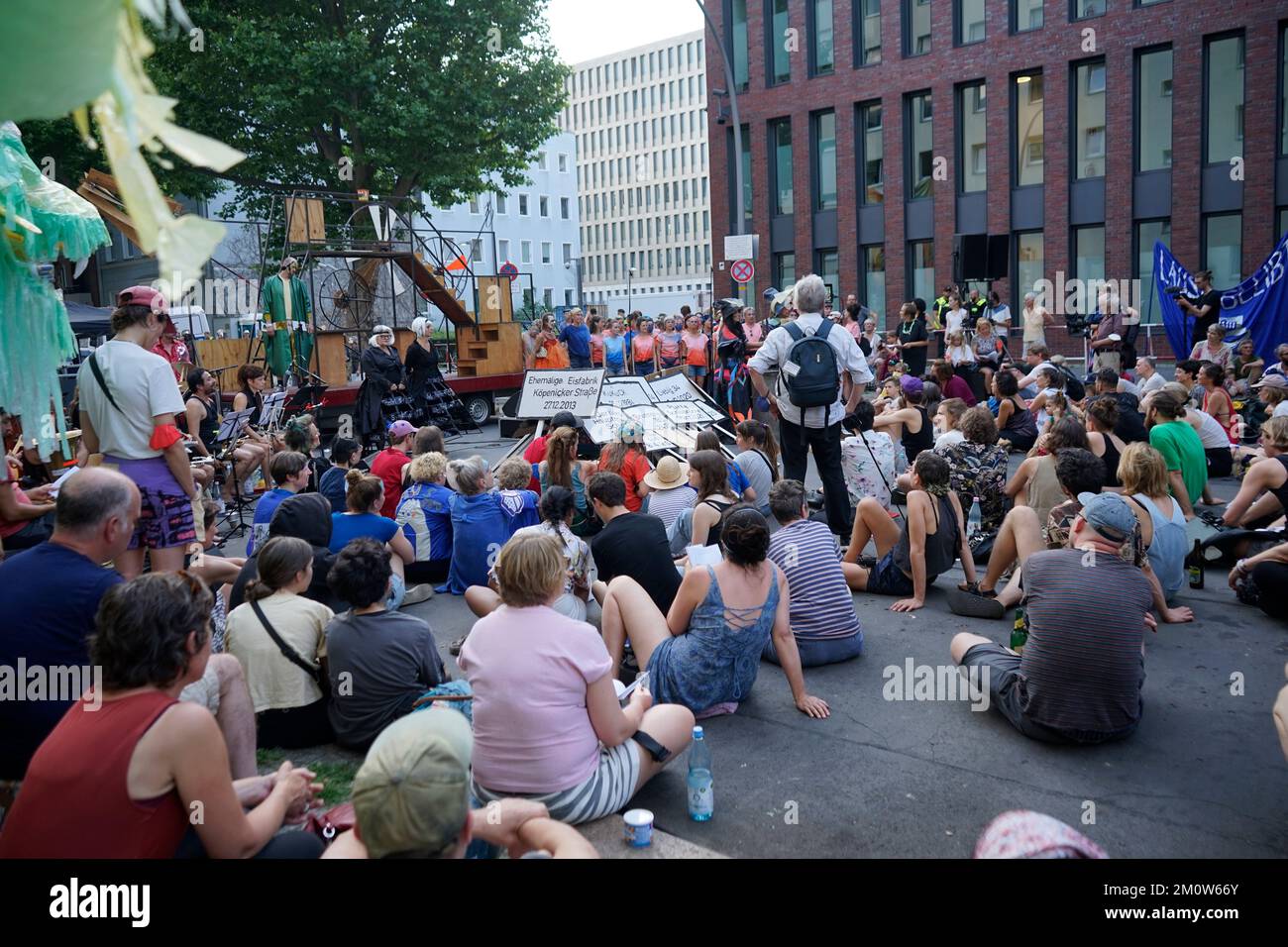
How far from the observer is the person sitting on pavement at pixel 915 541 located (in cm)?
672

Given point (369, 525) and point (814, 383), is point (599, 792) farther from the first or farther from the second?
point (814, 383)

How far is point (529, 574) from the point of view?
150 inches

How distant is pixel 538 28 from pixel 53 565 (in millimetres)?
27331

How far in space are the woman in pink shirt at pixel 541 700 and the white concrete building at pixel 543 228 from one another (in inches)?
2881

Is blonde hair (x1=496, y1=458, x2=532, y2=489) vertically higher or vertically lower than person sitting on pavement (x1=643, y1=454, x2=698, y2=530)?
higher

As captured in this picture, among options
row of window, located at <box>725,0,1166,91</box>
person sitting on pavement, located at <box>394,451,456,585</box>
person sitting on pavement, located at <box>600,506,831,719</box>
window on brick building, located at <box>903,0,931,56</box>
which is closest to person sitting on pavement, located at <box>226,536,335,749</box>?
person sitting on pavement, located at <box>600,506,831,719</box>

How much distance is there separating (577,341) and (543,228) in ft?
219

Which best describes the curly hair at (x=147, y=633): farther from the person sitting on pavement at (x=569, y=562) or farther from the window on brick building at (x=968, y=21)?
the window on brick building at (x=968, y=21)

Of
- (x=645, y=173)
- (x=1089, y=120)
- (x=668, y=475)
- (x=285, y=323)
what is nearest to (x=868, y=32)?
(x=1089, y=120)

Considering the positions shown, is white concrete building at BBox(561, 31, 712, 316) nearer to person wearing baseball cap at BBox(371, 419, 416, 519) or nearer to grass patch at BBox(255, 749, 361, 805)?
person wearing baseball cap at BBox(371, 419, 416, 519)

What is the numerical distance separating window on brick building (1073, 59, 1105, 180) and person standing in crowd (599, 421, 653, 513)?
24.2 m

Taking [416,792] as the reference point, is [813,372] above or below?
above

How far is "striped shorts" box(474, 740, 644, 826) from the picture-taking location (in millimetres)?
3768

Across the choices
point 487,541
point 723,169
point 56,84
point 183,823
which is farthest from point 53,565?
point 723,169
